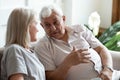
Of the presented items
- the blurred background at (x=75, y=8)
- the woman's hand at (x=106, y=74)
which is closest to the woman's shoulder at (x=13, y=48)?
the woman's hand at (x=106, y=74)

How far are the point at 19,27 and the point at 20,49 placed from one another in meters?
0.14

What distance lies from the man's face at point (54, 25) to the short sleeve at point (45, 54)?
0.10 m

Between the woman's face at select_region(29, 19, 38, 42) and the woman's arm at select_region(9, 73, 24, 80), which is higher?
the woman's face at select_region(29, 19, 38, 42)

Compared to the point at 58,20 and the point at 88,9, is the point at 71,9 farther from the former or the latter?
the point at 58,20

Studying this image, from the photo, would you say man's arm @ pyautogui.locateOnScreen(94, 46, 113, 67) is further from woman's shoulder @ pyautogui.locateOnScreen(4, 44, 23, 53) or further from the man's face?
woman's shoulder @ pyautogui.locateOnScreen(4, 44, 23, 53)

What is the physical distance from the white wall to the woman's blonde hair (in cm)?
170

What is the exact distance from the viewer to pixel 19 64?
1.54 m

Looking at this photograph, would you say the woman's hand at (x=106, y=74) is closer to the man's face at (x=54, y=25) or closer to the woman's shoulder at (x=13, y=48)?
the man's face at (x=54, y=25)

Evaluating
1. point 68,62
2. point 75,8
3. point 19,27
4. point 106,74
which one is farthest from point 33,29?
point 75,8

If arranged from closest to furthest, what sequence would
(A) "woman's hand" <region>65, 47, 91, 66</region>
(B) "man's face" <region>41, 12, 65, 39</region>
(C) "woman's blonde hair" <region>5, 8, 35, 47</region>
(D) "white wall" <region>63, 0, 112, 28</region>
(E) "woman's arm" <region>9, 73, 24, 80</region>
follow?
(E) "woman's arm" <region>9, 73, 24, 80</region>
(C) "woman's blonde hair" <region>5, 8, 35, 47</region>
(A) "woman's hand" <region>65, 47, 91, 66</region>
(B) "man's face" <region>41, 12, 65, 39</region>
(D) "white wall" <region>63, 0, 112, 28</region>

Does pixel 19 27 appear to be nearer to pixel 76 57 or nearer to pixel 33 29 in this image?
pixel 33 29

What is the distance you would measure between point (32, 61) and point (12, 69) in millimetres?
178

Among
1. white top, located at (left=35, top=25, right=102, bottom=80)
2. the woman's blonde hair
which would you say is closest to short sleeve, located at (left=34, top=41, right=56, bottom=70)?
white top, located at (left=35, top=25, right=102, bottom=80)

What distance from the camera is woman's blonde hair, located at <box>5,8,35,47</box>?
164 cm
